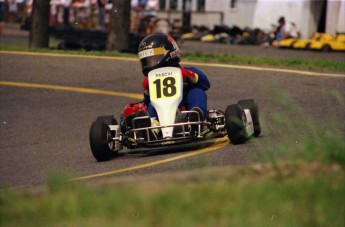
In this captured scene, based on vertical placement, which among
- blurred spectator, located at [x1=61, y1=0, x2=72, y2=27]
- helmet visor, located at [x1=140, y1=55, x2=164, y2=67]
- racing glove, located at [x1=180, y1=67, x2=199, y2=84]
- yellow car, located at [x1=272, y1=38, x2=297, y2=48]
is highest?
helmet visor, located at [x1=140, y1=55, x2=164, y2=67]

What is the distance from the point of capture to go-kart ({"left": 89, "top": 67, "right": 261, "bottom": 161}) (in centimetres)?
1023

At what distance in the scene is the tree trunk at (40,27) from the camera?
26.4m

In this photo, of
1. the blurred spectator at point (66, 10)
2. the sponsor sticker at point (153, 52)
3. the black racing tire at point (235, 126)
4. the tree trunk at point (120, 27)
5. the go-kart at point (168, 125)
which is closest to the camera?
the black racing tire at point (235, 126)

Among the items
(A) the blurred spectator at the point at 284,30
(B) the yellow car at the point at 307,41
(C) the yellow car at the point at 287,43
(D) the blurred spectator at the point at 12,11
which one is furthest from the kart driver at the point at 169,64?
(D) the blurred spectator at the point at 12,11

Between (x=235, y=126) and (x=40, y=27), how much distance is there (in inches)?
670

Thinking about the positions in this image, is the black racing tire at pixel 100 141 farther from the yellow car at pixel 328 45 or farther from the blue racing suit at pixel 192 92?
the yellow car at pixel 328 45

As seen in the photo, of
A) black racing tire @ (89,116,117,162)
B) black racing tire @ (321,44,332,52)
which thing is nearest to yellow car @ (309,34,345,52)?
black racing tire @ (321,44,332,52)

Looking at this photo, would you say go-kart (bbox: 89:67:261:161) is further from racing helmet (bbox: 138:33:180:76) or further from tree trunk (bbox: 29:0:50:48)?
tree trunk (bbox: 29:0:50:48)

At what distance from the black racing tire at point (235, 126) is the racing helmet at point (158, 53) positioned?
40.3 inches

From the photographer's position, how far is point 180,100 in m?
10.7

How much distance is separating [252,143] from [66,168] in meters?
1.74

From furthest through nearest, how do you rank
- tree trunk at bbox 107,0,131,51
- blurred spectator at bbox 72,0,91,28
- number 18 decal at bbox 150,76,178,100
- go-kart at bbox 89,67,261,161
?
blurred spectator at bbox 72,0,91,28
tree trunk at bbox 107,0,131,51
number 18 decal at bbox 150,76,178,100
go-kart at bbox 89,67,261,161

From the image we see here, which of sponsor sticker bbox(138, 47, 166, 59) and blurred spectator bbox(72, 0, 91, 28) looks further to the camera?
blurred spectator bbox(72, 0, 91, 28)

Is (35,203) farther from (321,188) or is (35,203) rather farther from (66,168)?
(66,168)
